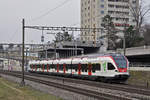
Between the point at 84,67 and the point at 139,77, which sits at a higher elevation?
the point at 84,67

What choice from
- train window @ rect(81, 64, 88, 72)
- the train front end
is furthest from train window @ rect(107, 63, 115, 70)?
train window @ rect(81, 64, 88, 72)

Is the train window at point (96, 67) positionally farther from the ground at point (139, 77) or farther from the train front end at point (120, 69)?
the ground at point (139, 77)

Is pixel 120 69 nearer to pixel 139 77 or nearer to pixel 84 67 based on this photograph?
pixel 84 67

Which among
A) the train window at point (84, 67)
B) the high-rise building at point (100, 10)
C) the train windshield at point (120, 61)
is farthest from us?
the high-rise building at point (100, 10)

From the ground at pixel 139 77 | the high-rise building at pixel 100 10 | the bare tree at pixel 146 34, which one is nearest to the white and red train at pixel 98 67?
the ground at pixel 139 77

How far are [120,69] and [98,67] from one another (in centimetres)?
322

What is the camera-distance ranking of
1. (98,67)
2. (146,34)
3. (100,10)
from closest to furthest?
(98,67)
(146,34)
(100,10)

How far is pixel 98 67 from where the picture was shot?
30.2 metres

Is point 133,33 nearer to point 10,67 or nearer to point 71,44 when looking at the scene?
point 71,44

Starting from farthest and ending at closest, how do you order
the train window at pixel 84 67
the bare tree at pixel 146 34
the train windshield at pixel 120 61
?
the bare tree at pixel 146 34 → the train window at pixel 84 67 → the train windshield at pixel 120 61

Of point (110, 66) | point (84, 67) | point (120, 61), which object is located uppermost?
point (120, 61)

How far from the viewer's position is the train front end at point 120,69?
27.4 metres

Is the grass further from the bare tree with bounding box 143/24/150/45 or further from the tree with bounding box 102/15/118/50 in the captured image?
the tree with bounding box 102/15/118/50

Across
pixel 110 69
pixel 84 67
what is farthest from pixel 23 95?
pixel 84 67
